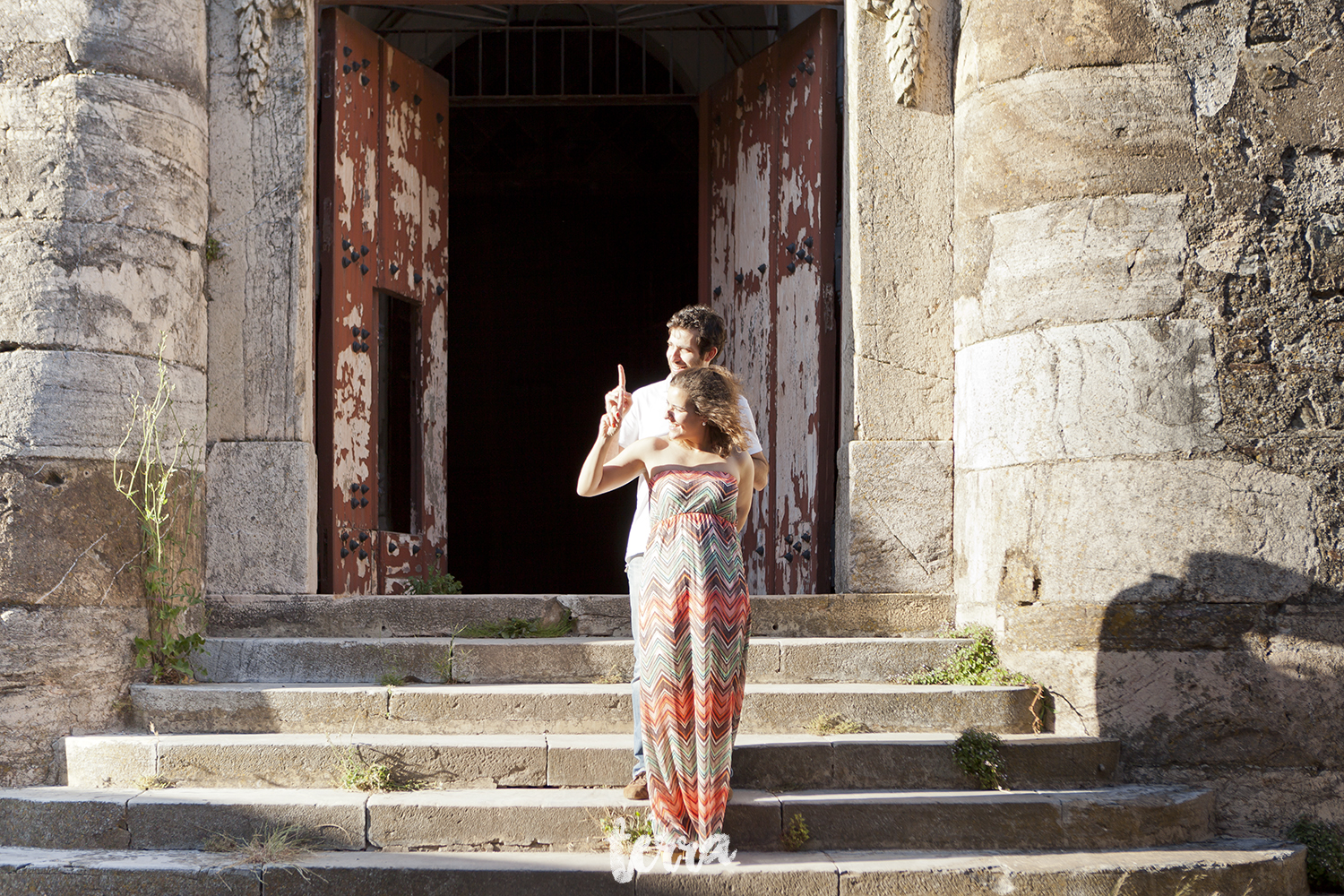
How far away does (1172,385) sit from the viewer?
13.8 feet

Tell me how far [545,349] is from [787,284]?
4900mm

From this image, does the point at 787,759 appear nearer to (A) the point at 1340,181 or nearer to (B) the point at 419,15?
(A) the point at 1340,181

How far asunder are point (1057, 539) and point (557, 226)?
261 inches

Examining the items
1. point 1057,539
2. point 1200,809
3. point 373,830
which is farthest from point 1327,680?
point 373,830

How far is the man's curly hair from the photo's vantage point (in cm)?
356

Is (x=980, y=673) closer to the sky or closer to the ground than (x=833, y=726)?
closer to the sky

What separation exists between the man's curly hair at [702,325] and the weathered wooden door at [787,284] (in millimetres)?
1657

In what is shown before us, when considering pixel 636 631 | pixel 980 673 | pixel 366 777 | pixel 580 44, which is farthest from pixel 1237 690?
pixel 580 44

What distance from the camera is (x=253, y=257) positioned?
193 inches

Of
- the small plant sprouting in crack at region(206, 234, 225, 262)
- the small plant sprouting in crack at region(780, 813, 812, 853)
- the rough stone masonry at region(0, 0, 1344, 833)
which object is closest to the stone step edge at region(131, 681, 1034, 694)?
the rough stone masonry at region(0, 0, 1344, 833)

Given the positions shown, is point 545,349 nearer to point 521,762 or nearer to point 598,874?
point 521,762

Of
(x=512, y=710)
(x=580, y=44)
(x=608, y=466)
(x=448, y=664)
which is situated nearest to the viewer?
(x=608, y=466)

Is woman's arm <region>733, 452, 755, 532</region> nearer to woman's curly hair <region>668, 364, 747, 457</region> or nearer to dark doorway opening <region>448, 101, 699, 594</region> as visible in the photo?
woman's curly hair <region>668, 364, 747, 457</region>

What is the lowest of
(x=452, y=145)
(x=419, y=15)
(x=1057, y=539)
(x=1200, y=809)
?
(x=1200, y=809)
